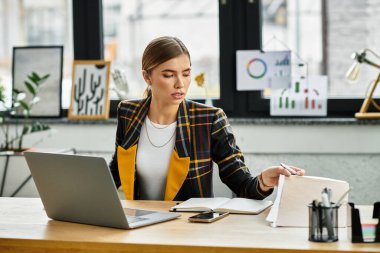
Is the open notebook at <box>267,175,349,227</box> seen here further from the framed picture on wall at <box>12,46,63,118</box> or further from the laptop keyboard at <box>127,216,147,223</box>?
the framed picture on wall at <box>12,46,63,118</box>

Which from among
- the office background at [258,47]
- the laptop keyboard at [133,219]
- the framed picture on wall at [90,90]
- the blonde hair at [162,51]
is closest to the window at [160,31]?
the office background at [258,47]

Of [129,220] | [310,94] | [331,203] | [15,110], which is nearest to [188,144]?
[129,220]

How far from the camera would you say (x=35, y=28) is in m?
4.30

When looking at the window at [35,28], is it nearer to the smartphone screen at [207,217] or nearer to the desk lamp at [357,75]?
the desk lamp at [357,75]

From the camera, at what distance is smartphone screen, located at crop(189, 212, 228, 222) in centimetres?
220

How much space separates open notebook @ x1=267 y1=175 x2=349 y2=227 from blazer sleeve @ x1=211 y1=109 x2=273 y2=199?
40cm

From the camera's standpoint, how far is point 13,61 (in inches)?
167

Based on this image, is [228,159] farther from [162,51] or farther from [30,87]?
[30,87]

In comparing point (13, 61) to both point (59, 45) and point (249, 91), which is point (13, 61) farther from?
point (249, 91)

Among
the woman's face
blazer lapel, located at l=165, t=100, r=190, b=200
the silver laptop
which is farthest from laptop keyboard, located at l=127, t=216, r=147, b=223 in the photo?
the woman's face

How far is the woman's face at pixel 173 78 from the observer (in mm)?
2723

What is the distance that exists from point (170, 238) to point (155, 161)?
870 mm

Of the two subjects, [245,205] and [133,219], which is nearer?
[133,219]

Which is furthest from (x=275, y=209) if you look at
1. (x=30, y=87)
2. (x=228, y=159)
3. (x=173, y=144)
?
(x=30, y=87)
